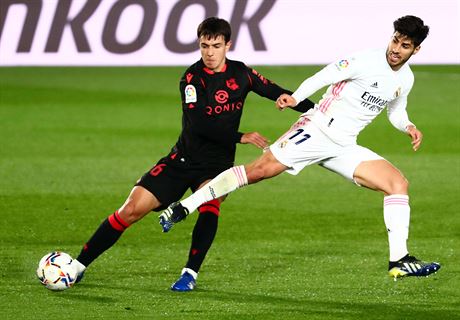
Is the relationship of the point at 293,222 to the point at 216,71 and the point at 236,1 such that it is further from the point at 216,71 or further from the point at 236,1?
the point at 236,1

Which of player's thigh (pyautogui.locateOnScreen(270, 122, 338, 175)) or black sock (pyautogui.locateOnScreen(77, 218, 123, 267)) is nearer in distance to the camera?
player's thigh (pyautogui.locateOnScreen(270, 122, 338, 175))

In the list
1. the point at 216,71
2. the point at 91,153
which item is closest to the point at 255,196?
the point at 91,153

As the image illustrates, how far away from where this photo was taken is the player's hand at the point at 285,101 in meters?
8.36

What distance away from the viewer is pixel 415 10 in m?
18.3

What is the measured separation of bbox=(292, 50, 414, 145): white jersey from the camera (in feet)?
28.1

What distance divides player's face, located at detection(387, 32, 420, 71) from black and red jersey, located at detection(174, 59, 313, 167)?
2.72 feet

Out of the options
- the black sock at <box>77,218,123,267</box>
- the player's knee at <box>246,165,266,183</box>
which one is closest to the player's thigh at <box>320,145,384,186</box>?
the player's knee at <box>246,165,266,183</box>

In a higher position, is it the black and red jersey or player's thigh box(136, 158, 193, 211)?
the black and red jersey

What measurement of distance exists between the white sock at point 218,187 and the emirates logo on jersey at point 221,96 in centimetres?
48

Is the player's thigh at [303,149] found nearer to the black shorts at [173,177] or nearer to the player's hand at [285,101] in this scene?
the player's hand at [285,101]

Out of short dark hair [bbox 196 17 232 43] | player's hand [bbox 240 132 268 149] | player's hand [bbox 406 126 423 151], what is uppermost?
short dark hair [bbox 196 17 232 43]

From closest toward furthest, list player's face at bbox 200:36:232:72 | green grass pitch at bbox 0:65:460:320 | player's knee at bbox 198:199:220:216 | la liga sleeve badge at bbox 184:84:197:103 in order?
1. green grass pitch at bbox 0:65:460:320
2. player's face at bbox 200:36:232:72
3. la liga sleeve badge at bbox 184:84:197:103
4. player's knee at bbox 198:199:220:216

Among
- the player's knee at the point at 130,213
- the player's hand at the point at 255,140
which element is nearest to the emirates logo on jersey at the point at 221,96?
the player's hand at the point at 255,140

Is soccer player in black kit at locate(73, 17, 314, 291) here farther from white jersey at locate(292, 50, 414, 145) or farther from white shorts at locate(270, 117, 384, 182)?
white jersey at locate(292, 50, 414, 145)
